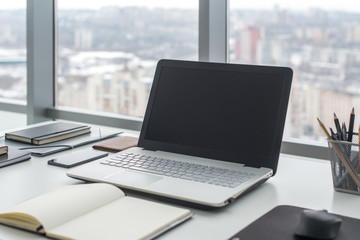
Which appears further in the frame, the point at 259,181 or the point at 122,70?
the point at 122,70

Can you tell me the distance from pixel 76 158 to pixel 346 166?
0.69 meters

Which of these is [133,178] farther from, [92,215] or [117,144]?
[117,144]

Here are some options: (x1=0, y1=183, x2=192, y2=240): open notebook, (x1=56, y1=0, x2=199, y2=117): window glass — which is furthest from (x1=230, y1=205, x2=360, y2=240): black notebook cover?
(x1=56, y1=0, x2=199, y2=117): window glass

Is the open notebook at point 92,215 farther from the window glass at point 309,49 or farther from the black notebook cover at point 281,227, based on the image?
the window glass at point 309,49

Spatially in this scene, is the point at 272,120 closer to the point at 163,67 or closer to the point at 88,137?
the point at 163,67

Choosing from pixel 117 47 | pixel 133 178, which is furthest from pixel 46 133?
pixel 117 47

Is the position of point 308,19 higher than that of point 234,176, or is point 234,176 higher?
point 308,19

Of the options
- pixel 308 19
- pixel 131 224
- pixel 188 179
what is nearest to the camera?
pixel 131 224

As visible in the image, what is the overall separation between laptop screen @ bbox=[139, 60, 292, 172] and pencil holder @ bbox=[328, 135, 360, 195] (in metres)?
0.14

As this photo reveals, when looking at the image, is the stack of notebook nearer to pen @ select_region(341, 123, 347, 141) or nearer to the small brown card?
the small brown card

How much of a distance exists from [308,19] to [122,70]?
81cm

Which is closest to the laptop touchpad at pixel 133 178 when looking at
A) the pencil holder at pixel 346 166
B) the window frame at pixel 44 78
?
the pencil holder at pixel 346 166

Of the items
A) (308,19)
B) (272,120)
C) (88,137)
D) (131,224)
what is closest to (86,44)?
(88,137)

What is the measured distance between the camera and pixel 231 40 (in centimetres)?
179
